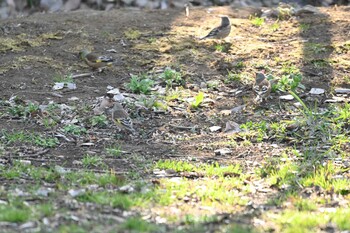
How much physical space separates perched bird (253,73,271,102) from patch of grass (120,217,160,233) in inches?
151

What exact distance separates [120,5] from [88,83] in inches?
142

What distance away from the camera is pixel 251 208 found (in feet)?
21.6

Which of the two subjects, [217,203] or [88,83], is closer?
[217,203]

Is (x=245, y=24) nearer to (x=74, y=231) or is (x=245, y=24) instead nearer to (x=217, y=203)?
(x=217, y=203)

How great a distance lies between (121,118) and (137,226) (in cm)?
292

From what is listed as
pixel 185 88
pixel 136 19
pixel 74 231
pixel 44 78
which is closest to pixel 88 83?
pixel 44 78

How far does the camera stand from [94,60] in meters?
10.3

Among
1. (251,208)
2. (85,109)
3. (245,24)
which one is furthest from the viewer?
(245,24)

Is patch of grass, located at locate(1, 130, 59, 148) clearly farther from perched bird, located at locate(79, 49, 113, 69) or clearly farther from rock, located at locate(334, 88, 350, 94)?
rock, located at locate(334, 88, 350, 94)

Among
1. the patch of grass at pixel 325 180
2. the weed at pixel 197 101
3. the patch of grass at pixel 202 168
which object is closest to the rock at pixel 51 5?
the weed at pixel 197 101

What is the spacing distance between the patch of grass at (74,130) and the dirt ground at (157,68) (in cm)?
9

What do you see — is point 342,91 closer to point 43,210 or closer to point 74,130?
point 74,130

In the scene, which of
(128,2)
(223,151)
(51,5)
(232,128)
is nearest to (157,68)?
(232,128)

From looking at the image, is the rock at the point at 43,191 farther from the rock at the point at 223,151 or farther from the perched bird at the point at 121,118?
the rock at the point at 223,151
